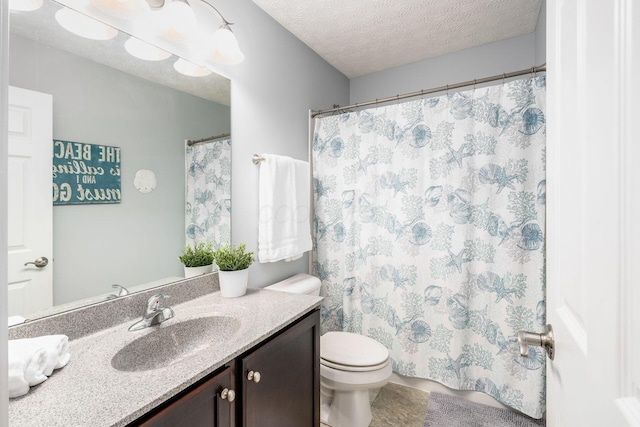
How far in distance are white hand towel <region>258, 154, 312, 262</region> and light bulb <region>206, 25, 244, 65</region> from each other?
0.53 meters

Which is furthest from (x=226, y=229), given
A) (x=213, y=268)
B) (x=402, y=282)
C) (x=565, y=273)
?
(x=565, y=273)

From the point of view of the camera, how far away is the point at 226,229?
5.32 feet

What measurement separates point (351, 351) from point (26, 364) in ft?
4.57

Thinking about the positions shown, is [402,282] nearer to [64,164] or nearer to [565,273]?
[565,273]

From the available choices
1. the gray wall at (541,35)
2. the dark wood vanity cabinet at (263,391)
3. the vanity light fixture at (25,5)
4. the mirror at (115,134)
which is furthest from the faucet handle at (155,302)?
the gray wall at (541,35)

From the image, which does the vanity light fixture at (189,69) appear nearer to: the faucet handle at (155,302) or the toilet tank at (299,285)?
the faucet handle at (155,302)

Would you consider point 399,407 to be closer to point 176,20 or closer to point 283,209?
point 283,209

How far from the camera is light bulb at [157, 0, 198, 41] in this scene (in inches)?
49.9

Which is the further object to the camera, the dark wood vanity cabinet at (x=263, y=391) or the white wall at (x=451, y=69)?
the white wall at (x=451, y=69)

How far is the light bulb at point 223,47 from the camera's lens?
57.3 inches

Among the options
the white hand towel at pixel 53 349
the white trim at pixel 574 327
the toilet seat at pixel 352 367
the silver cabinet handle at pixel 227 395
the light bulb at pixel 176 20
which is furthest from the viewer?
the toilet seat at pixel 352 367

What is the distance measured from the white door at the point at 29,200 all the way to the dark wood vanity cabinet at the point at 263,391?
2.01ft

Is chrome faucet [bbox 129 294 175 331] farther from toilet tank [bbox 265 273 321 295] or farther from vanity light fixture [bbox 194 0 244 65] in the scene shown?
vanity light fixture [bbox 194 0 244 65]

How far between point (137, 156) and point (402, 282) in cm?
167
